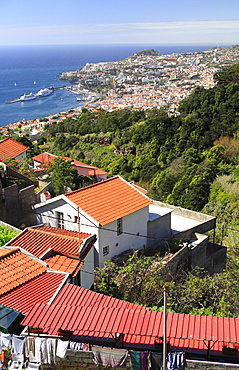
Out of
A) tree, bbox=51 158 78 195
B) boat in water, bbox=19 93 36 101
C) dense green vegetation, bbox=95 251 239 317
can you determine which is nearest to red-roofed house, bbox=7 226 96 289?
dense green vegetation, bbox=95 251 239 317

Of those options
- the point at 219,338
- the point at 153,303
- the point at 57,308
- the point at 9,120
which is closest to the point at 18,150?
the point at 153,303

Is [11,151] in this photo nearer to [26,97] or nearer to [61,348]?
[61,348]

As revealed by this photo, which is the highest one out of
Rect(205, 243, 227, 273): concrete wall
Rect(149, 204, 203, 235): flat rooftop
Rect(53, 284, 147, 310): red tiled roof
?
Rect(53, 284, 147, 310): red tiled roof

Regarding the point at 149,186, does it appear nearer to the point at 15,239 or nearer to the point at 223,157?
the point at 223,157

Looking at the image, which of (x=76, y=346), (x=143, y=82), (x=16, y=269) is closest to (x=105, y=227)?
(x=16, y=269)

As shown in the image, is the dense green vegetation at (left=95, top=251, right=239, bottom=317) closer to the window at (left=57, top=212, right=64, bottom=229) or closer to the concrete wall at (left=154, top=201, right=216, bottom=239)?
the window at (left=57, top=212, right=64, bottom=229)
